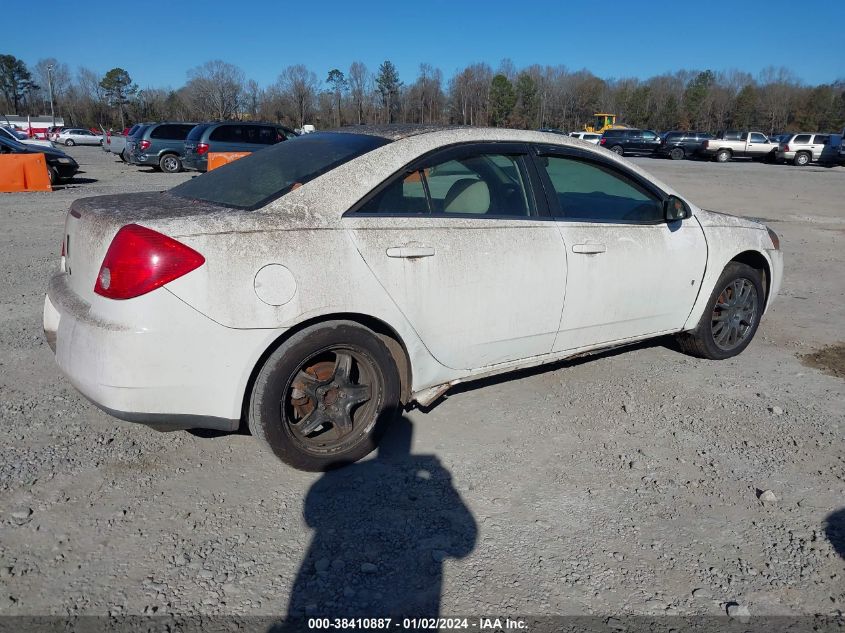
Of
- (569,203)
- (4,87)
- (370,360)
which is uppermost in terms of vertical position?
(4,87)

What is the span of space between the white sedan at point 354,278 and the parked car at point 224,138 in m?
19.4

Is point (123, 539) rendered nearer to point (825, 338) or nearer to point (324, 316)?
point (324, 316)

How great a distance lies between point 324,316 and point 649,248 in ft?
7.28

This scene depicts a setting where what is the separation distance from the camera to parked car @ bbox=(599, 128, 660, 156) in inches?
1655

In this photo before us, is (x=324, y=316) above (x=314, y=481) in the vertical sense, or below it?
above

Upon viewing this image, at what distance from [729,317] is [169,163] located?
23.4 m

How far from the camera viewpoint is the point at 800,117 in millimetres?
77875

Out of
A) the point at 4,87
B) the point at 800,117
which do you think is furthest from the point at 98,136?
the point at 800,117

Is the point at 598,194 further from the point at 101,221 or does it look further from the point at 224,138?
the point at 224,138

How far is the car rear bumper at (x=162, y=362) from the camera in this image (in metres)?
2.79

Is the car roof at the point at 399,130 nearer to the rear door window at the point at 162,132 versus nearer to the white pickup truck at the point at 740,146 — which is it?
the rear door window at the point at 162,132

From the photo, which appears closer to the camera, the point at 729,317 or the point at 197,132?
the point at 729,317

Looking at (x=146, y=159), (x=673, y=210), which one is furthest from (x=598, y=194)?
(x=146, y=159)

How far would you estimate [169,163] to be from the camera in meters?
24.6
